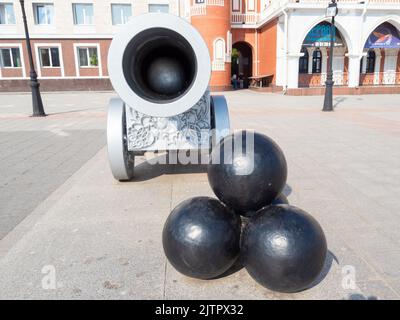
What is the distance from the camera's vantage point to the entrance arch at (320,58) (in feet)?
74.5

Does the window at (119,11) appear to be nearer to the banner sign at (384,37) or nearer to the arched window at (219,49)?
the arched window at (219,49)

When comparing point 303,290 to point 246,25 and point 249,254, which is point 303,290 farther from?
point 246,25

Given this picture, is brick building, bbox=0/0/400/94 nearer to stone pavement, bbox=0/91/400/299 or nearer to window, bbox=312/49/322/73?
window, bbox=312/49/322/73

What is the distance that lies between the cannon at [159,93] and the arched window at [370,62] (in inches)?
A: 1011

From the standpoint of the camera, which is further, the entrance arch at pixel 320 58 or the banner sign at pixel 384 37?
the banner sign at pixel 384 37

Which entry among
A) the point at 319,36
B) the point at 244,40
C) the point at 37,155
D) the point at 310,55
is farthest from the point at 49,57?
the point at 37,155

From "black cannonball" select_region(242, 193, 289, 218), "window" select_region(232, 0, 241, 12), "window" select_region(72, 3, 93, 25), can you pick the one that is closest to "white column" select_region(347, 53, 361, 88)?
"window" select_region(232, 0, 241, 12)

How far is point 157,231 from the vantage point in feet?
10.8

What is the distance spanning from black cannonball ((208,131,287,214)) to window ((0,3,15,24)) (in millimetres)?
32222

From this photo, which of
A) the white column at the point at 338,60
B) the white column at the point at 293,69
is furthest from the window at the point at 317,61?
the white column at the point at 293,69

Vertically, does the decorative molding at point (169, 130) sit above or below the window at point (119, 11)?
below

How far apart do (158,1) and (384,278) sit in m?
30.8

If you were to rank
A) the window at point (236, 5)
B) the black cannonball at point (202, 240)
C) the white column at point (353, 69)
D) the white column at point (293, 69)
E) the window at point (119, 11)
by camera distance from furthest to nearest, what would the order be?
the window at point (119, 11)
the window at point (236, 5)
the white column at point (353, 69)
the white column at point (293, 69)
the black cannonball at point (202, 240)

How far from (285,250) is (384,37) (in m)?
26.2
